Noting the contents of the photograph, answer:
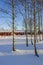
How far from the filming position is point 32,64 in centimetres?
1104

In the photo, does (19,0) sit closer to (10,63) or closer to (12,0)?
(12,0)

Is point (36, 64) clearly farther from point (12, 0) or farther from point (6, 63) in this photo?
point (12, 0)

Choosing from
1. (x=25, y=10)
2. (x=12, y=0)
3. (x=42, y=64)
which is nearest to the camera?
(x=42, y=64)

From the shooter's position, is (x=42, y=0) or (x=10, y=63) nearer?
(x=10, y=63)

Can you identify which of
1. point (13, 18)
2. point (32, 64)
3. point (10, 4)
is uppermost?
point (10, 4)

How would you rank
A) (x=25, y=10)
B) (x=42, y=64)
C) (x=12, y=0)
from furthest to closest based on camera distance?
(x=25, y=10)
(x=12, y=0)
(x=42, y=64)

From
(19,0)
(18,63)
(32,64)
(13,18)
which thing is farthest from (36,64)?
(19,0)

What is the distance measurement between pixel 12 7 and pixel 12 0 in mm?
635

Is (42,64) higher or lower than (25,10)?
lower

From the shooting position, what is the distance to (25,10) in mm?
22000

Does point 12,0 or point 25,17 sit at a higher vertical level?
point 12,0

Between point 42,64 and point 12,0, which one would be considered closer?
point 42,64

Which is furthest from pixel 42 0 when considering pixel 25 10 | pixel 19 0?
pixel 25 10

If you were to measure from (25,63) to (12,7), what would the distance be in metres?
7.71
